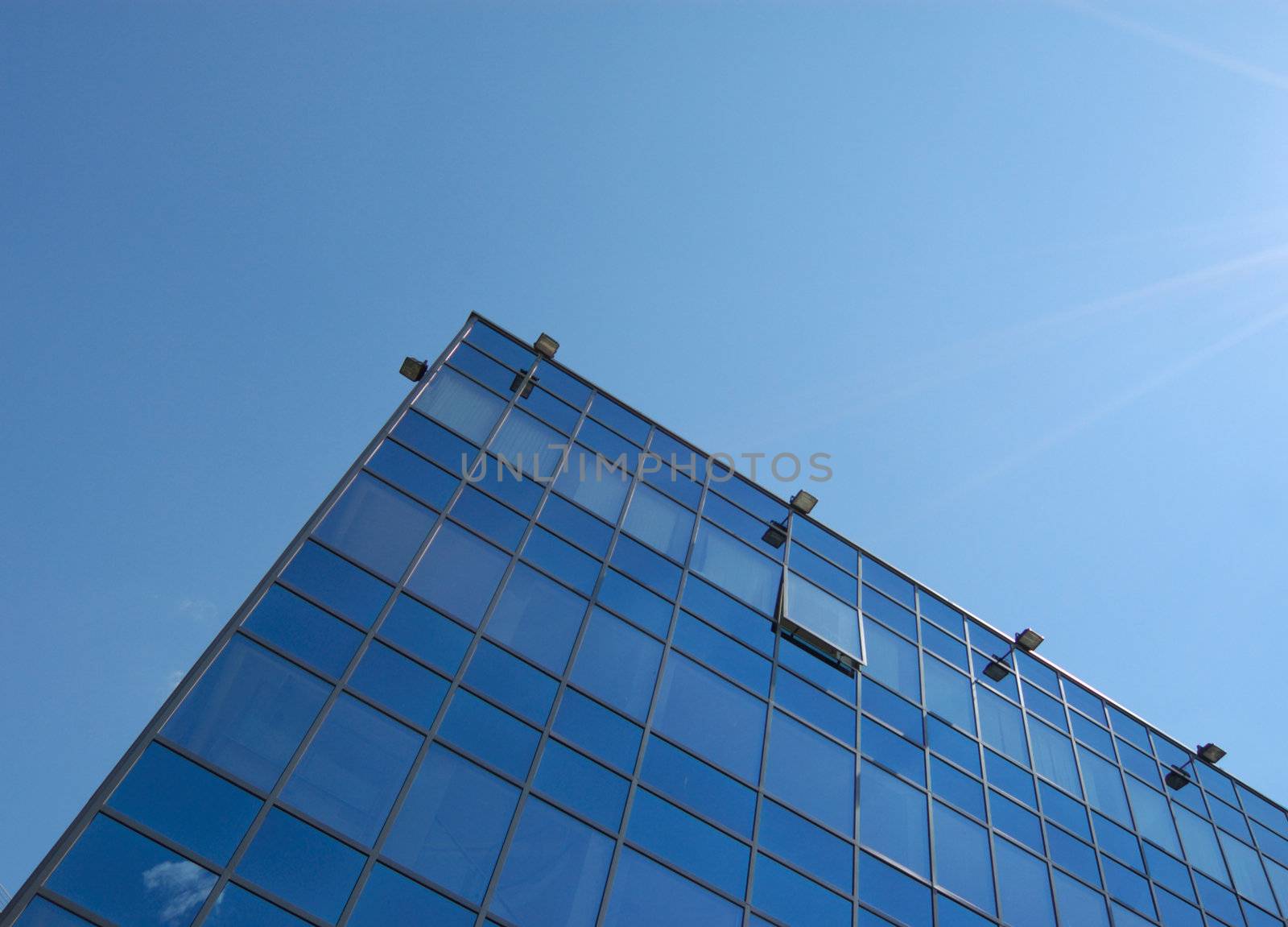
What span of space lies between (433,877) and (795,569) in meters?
11.0

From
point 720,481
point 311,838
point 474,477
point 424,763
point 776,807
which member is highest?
point 720,481

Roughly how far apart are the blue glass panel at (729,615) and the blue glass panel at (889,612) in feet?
12.2

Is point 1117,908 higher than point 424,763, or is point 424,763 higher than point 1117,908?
point 1117,908

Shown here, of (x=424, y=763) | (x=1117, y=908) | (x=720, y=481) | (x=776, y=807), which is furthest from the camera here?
(x=720, y=481)

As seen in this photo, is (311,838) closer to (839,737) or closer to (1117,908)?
(839,737)

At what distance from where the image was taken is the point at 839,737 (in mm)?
16188

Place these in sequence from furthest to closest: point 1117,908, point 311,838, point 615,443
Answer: point 615,443 → point 1117,908 → point 311,838

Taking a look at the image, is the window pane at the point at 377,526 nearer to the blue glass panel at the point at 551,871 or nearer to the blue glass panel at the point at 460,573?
the blue glass panel at the point at 460,573

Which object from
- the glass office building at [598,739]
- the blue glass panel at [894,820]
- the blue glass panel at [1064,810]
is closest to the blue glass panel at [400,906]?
the glass office building at [598,739]

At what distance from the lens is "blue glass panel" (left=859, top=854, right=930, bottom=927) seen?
14.0 meters

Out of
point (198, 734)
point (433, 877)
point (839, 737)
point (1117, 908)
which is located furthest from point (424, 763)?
point (1117, 908)

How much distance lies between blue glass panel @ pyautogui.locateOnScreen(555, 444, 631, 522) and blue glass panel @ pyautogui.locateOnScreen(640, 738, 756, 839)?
4706 mm

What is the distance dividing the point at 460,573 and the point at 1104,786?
15.3m

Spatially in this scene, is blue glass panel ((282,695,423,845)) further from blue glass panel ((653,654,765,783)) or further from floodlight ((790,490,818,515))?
floodlight ((790,490,818,515))
